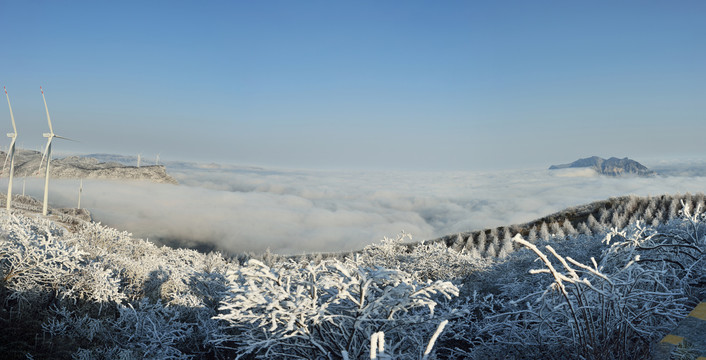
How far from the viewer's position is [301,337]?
16.2 feet

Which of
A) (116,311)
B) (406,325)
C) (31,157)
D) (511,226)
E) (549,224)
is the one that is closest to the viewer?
(406,325)

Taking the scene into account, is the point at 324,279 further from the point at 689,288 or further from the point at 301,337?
the point at 689,288

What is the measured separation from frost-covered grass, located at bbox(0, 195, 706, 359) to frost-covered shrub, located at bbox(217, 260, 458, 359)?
2 cm

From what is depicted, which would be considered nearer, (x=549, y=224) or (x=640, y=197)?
(x=549, y=224)

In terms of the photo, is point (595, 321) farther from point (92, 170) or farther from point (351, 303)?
point (92, 170)

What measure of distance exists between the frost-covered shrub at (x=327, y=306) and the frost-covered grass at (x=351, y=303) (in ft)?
0.08

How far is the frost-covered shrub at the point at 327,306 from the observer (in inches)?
180

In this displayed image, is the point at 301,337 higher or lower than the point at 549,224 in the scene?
higher

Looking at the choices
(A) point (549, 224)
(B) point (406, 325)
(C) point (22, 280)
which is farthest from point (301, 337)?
(A) point (549, 224)

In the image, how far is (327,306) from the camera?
5094 millimetres

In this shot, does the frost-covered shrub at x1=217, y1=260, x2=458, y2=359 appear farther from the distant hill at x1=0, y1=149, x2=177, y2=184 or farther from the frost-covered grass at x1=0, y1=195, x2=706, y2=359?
the distant hill at x1=0, y1=149, x2=177, y2=184

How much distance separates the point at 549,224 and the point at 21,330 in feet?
215

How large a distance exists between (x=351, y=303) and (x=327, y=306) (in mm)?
312

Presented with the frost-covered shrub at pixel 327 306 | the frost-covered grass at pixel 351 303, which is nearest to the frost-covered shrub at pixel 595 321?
the frost-covered grass at pixel 351 303
